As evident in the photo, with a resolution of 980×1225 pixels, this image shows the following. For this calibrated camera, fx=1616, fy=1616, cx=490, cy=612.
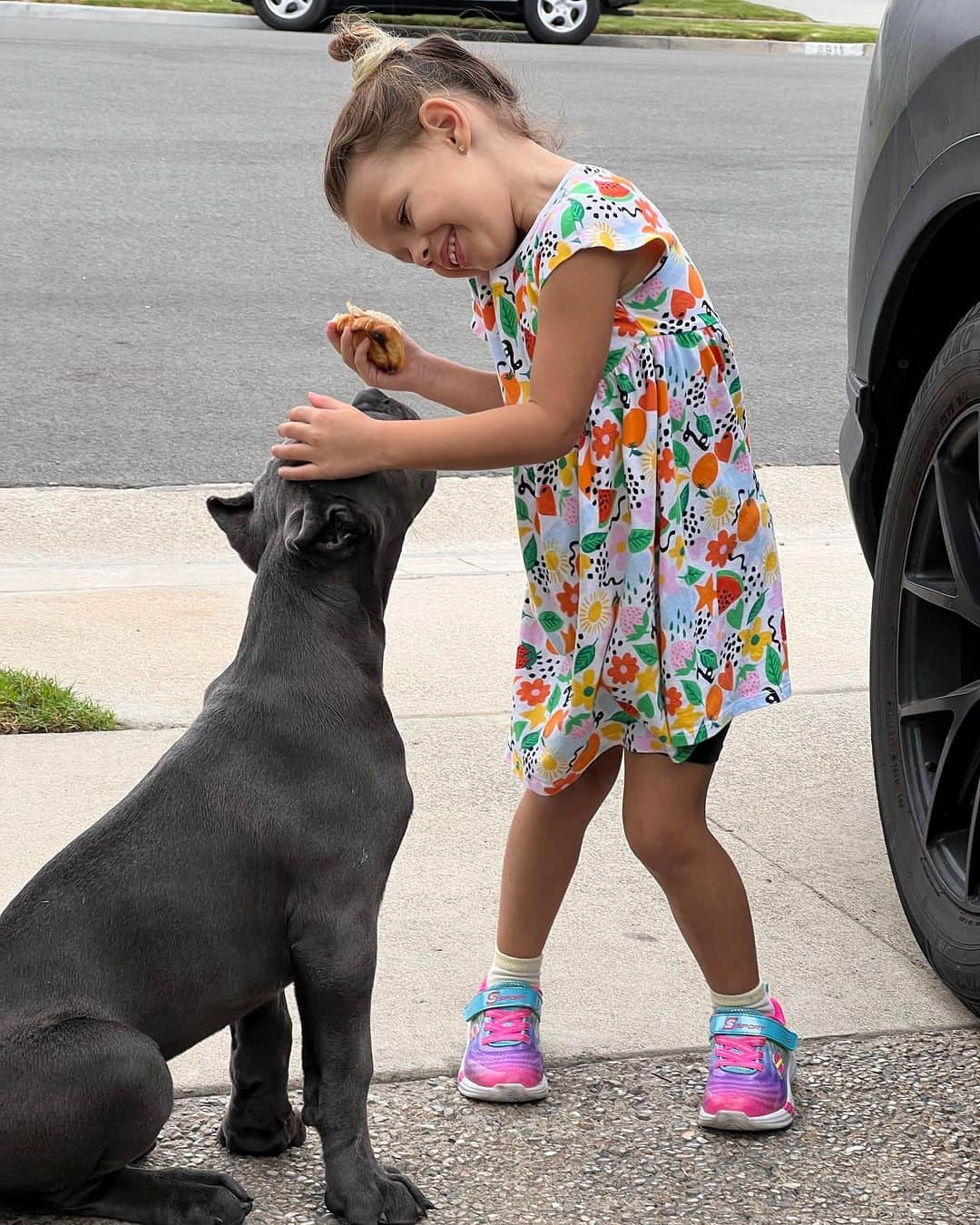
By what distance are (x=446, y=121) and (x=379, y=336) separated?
40 cm

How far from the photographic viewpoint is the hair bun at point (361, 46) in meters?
2.65

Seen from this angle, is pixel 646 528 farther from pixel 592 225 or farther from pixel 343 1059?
pixel 343 1059

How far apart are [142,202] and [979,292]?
7.94 m

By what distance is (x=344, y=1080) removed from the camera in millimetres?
2371

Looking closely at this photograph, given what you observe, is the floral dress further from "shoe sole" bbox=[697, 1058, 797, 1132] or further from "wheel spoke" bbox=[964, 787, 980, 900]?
"shoe sole" bbox=[697, 1058, 797, 1132]

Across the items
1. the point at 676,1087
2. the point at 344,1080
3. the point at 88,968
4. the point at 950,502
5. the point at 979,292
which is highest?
the point at 979,292

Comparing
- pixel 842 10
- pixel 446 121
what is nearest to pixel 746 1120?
pixel 446 121

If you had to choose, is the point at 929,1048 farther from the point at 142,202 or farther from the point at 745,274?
the point at 142,202

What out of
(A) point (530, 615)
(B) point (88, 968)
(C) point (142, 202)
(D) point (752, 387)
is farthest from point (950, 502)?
(C) point (142, 202)

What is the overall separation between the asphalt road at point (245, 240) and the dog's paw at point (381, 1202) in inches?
69.6

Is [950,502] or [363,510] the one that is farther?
[950,502]

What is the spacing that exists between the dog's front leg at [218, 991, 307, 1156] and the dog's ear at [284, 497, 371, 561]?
707mm

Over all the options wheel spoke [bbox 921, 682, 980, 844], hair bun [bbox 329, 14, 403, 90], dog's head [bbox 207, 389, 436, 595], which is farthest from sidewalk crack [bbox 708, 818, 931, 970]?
hair bun [bbox 329, 14, 403, 90]

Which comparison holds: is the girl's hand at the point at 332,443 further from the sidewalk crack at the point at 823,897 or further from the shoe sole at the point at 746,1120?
the sidewalk crack at the point at 823,897
